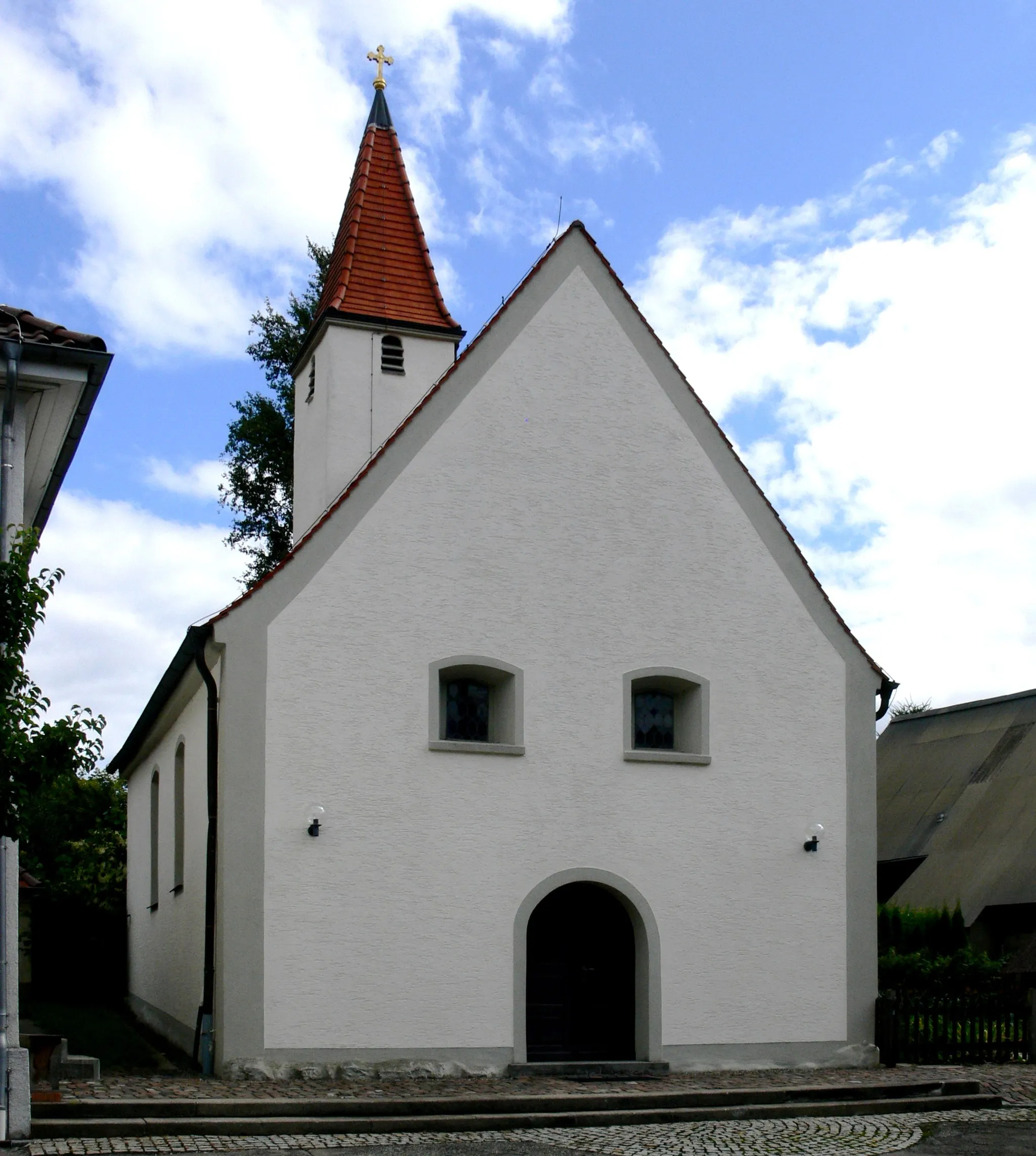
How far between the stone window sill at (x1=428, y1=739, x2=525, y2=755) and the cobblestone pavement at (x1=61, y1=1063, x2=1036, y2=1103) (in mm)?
3406

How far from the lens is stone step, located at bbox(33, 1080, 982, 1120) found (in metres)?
11.8

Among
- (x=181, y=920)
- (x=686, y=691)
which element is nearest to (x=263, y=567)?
(x=181, y=920)

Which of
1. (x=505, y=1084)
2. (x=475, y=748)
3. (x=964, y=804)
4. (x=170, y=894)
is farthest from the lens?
(x=964, y=804)

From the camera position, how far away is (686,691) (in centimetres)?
1728

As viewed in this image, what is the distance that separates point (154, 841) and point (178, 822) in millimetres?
3632

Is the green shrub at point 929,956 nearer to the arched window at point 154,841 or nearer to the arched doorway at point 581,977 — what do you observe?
the arched doorway at point 581,977

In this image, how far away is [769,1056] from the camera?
16.5 meters

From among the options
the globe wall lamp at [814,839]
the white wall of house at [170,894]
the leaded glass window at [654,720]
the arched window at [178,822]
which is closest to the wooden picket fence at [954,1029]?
the globe wall lamp at [814,839]

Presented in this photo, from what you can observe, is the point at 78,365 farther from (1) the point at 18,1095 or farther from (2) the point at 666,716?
(2) the point at 666,716

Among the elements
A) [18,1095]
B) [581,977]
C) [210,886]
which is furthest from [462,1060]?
[18,1095]

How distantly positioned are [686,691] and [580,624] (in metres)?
1.71

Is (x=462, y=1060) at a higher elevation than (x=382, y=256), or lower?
lower

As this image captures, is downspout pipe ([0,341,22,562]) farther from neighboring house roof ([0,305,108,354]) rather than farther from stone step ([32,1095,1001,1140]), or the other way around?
stone step ([32,1095,1001,1140])

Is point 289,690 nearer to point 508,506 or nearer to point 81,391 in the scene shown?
point 508,506
